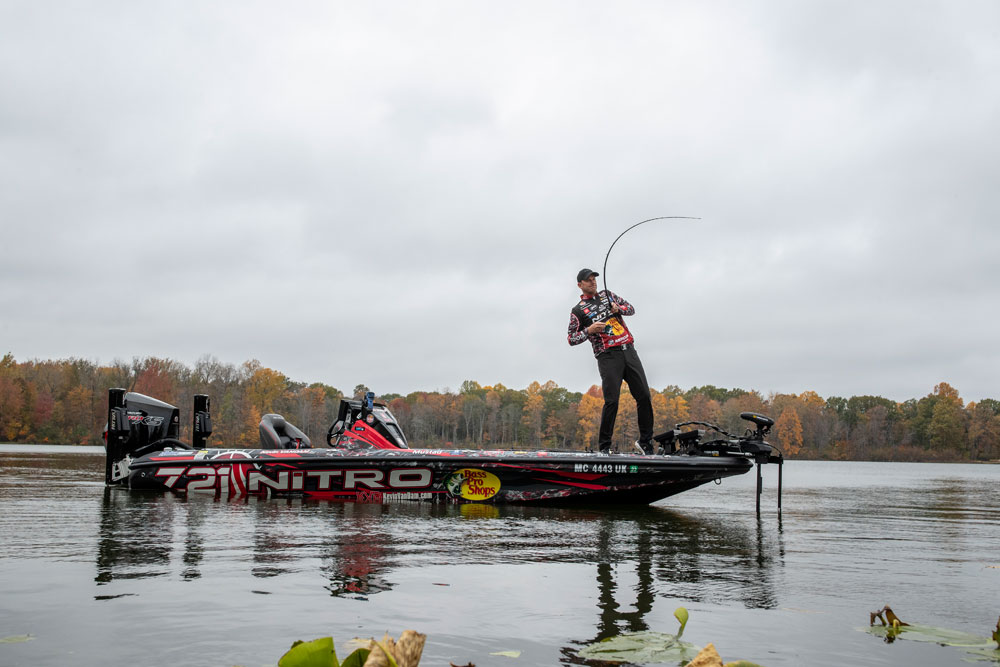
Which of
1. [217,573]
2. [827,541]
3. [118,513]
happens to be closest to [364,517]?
[118,513]

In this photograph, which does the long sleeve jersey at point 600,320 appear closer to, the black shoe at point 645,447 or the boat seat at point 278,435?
the black shoe at point 645,447

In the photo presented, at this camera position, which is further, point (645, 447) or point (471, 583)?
point (645, 447)

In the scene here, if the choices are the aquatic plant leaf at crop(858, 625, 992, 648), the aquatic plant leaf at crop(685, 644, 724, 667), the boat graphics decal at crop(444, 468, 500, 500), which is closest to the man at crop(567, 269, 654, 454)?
the boat graphics decal at crop(444, 468, 500, 500)

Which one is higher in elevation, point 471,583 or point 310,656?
point 310,656

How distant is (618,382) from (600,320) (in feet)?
2.47

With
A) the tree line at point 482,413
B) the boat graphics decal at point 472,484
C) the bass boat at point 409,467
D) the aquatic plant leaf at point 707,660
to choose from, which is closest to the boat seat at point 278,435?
the bass boat at point 409,467

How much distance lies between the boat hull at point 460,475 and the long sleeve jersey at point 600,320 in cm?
134

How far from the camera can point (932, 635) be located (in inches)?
118

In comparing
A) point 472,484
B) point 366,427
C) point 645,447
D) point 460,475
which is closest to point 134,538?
point 460,475

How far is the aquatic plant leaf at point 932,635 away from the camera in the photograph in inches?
113

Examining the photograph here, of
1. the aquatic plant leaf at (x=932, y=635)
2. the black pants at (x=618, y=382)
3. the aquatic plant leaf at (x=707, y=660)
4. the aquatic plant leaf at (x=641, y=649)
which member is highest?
the black pants at (x=618, y=382)

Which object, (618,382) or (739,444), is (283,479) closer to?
(618,382)

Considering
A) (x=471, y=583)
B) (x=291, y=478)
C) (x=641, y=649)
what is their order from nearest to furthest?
(x=641, y=649) < (x=471, y=583) < (x=291, y=478)

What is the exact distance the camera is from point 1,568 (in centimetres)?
414
